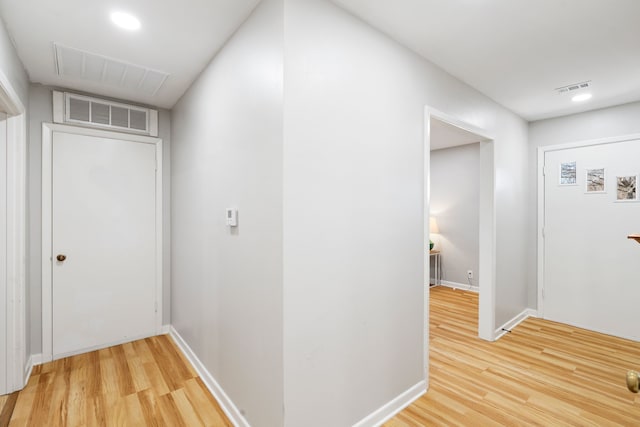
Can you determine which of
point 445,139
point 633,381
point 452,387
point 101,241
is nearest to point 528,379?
point 452,387

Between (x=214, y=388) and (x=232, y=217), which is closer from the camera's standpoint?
(x=232, y=217)

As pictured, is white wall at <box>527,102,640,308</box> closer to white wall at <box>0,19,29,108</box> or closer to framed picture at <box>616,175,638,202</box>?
framed picture at <box>616,175,638,202</box>

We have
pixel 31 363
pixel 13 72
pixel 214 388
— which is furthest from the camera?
pixel 31 363

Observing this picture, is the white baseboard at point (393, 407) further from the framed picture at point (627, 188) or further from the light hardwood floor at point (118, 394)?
the framed picture at point (627, 188)

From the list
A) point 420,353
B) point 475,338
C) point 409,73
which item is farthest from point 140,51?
point 475,338

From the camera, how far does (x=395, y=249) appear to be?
6.60 ft

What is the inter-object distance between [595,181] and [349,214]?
3334 millimetres

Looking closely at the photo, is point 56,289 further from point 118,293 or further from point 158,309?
point 158,309

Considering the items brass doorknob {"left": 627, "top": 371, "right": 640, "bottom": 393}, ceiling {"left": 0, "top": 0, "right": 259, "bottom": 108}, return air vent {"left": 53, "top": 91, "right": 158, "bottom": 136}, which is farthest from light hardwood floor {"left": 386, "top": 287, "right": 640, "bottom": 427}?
return air vent {"left": 53, "top": 91, "right": 158, "bottom": 136}

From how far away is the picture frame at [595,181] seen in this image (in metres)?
3.29

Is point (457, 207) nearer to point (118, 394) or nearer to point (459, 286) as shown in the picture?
point (459, 286)

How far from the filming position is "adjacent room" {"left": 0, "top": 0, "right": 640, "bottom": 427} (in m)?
1.62

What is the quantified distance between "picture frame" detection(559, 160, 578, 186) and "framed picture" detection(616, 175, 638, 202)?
0.36 metres

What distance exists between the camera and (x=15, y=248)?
2.21 metres
